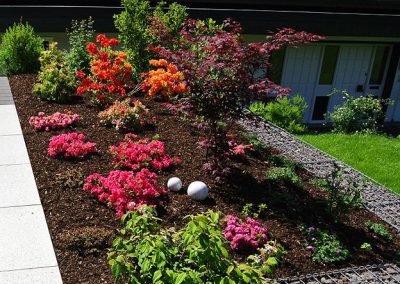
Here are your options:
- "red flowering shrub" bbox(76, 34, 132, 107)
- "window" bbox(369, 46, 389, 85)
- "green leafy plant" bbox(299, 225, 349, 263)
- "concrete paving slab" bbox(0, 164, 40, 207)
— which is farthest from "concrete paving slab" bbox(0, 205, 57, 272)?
"window" bbox(369, 46, 389, 85)

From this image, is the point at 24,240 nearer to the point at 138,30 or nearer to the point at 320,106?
the point at 138,30

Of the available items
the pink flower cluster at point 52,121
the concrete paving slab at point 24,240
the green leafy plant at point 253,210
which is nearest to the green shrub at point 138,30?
the pink flower cluster at point 52,121

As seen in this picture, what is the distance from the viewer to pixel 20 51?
9.77m

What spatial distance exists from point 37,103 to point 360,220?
5382mm

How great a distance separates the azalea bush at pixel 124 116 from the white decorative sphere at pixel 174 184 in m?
1.81

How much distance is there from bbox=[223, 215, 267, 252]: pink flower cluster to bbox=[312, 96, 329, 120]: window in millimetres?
10945

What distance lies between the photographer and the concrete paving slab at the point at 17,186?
5.38 metres

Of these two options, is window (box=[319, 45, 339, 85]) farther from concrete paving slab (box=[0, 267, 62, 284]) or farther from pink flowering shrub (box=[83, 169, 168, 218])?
concrete paving slab (box=[0, 267, 62, 284])

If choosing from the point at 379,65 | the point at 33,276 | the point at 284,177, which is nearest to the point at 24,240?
the point at 33,276

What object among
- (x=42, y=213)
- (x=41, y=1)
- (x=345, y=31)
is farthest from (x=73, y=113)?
(x=345, y=31)

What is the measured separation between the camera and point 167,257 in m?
3.46

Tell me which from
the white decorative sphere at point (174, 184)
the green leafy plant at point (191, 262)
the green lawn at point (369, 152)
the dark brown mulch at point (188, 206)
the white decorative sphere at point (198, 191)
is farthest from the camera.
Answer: the green lawn at point (369, 152)

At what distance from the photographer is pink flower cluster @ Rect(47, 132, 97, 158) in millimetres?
6332

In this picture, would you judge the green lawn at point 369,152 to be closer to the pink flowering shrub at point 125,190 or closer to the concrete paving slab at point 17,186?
the pink flowering shrub at point 125,190
